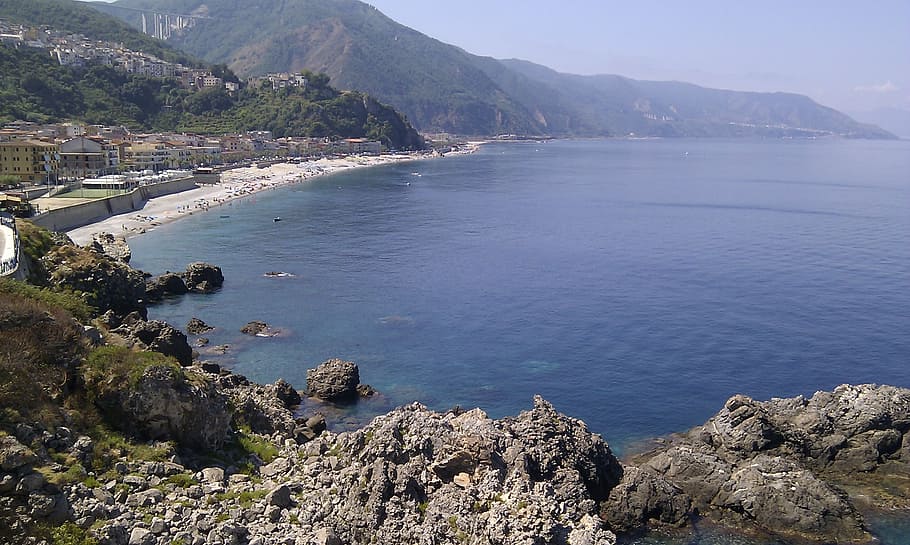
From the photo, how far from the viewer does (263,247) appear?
79.4 m

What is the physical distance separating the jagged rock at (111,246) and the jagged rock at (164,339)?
78.1ft

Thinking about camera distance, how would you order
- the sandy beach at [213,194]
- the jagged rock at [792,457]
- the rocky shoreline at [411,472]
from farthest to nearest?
the sandy beach at [213,194]
the jagged rock at [792,457]
the rocky shoreline at [411,472]

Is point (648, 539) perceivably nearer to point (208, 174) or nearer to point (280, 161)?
point (208, 174)

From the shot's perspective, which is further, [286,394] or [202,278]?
[202,278]

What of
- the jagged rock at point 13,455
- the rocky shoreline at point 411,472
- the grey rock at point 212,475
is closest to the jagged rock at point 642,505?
the rocky shoreline at point 411,472

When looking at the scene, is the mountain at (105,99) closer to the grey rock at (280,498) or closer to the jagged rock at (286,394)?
the jagged rock at (286,394)

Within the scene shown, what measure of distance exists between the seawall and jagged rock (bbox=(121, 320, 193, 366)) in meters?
34.1

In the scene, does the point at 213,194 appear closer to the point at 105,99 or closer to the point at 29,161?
the point at 29,161

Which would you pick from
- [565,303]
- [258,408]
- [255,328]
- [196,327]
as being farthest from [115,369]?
[565,303]

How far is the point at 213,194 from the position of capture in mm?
115875

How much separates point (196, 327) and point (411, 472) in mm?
31085

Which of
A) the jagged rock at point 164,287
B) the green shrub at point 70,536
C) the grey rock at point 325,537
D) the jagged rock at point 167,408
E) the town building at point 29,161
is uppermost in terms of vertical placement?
the town building at point 29,161

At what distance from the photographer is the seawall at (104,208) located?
70188 millimetres

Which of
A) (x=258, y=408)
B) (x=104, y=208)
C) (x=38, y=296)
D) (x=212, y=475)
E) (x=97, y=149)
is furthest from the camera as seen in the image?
(x=97, y=149)
